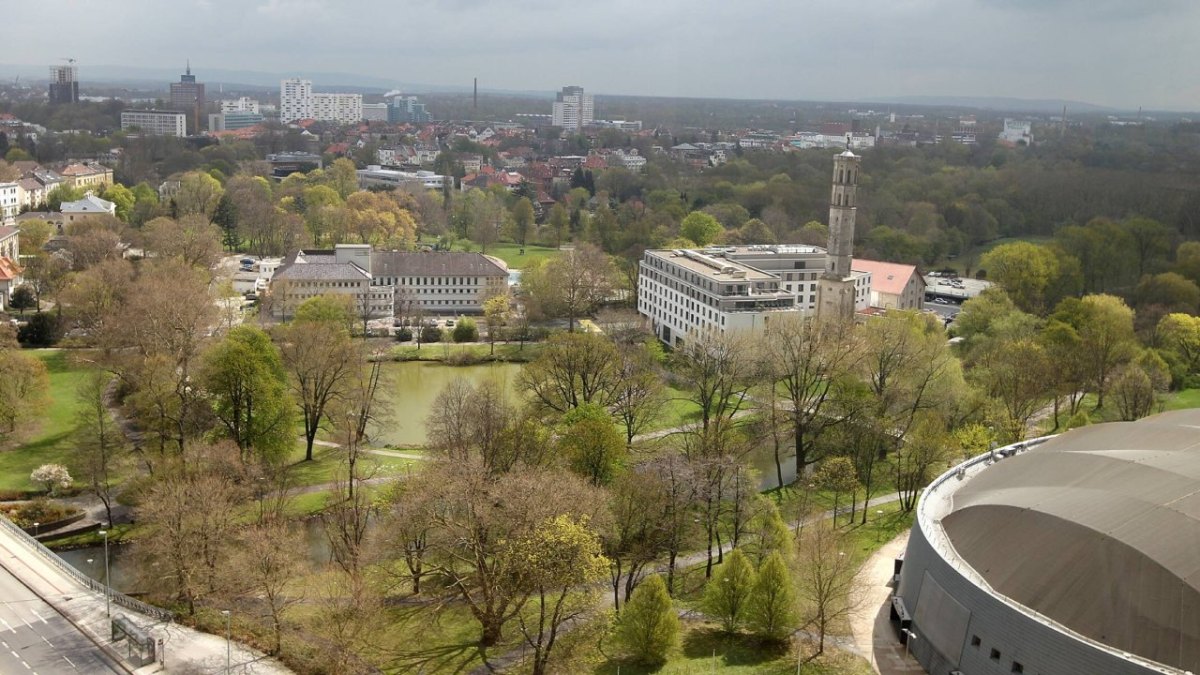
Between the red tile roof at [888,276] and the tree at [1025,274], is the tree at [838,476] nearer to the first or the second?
the red tile roof at [888,276]

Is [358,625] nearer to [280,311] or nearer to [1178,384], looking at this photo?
[280,311]

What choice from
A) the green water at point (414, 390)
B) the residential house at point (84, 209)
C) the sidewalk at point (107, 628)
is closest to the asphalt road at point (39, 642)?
the sidewalk at point (107, 628)

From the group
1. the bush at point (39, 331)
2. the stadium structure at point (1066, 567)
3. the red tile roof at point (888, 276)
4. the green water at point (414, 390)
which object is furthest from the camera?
the red tile roof at point (888, 276)

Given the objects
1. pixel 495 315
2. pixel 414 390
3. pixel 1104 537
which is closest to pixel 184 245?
pixel 495 315

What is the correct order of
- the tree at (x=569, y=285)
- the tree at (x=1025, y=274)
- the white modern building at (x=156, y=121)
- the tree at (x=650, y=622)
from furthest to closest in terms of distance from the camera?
the white modern building at (x=156, y=121)
the tree at (x=1025, y=274)
the tree at (x=569, y=285)
the tree at (x=650, y=622)

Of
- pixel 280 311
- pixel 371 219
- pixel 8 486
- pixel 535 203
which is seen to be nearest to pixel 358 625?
pixel 8 486

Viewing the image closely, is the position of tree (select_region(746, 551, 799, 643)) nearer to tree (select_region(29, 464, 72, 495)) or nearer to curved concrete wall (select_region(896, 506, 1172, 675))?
curved concrete wall (select_region(896, 506, 1172, 675))

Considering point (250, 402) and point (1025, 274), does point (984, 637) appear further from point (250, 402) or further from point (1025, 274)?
point (1025, 274)
